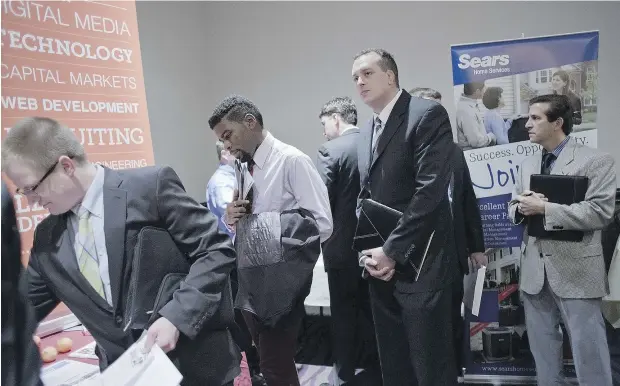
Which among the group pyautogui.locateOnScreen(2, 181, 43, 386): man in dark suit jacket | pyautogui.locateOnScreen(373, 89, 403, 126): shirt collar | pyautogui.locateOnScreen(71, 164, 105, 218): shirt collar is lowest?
pyautogui.locateOnScreen(2, 181, 43, 386): man in dark suit jacket

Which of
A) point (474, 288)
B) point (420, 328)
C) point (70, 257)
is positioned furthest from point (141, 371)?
point (474, 288)

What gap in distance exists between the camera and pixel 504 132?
2.50 m

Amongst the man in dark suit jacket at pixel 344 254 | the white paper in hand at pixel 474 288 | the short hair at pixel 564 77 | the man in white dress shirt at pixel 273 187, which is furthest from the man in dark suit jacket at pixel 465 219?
the man in white dress shirt at pixel 273 187

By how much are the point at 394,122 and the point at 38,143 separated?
1357 millimetres

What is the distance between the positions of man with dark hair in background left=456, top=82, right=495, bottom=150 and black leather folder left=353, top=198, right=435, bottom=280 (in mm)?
1007

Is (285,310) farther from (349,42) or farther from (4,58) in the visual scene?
(349,42)

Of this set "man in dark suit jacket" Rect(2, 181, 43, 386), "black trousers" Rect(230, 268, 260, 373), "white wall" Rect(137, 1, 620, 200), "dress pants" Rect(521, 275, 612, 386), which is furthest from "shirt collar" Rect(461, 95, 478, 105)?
"man in dark suit jacket" Rect(2, 181, 43, 386)

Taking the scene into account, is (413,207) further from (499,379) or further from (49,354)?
(499,379)

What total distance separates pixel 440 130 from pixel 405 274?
0.61m

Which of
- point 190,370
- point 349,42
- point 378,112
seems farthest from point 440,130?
point 349,42

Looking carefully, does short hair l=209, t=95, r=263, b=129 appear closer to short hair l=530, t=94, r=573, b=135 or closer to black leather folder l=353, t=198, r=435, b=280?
black leather folder l=353, t=198, r=435, b=280

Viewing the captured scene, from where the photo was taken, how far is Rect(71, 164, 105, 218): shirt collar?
2.93ft

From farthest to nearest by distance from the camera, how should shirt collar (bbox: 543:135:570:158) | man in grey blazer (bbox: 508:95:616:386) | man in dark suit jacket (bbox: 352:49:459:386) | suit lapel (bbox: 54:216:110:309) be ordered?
shirt collar (bbox: 543:135:570:158)
man in grey blazer (bbox: 508:95:616:386)
man in dark suit jacket (bbox: 352:49:459:386)
suit lapel (bbox: 54:216:110:309)

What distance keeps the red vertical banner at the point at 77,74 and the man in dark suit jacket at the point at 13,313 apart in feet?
0.12
